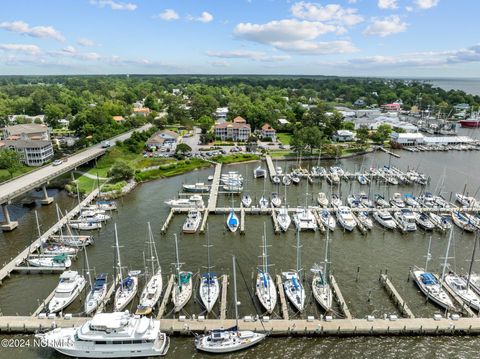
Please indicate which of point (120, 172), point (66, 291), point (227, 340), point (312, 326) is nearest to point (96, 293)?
point (66, 291)

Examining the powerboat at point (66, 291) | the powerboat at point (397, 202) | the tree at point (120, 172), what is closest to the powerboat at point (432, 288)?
the powerboat at point (397, 202)

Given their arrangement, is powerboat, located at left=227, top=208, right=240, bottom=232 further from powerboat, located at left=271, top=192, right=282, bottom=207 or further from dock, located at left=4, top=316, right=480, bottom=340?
dock, located at left=4, top=316, right=480, bottom=340

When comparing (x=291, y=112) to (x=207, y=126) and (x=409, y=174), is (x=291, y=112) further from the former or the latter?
(x=409, y=174)

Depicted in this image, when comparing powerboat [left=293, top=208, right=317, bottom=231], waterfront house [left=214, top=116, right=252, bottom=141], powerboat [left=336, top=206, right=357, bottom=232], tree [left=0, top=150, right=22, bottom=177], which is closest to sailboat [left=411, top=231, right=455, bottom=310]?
powerboat [left=336, top=206, right=357, bottom=232]

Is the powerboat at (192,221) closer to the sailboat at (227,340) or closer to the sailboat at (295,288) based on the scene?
the sailboat at (295,288)

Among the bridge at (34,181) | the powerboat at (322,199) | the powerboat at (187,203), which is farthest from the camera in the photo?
the powerboat at (322,199)

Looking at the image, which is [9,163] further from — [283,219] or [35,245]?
[283,219]
